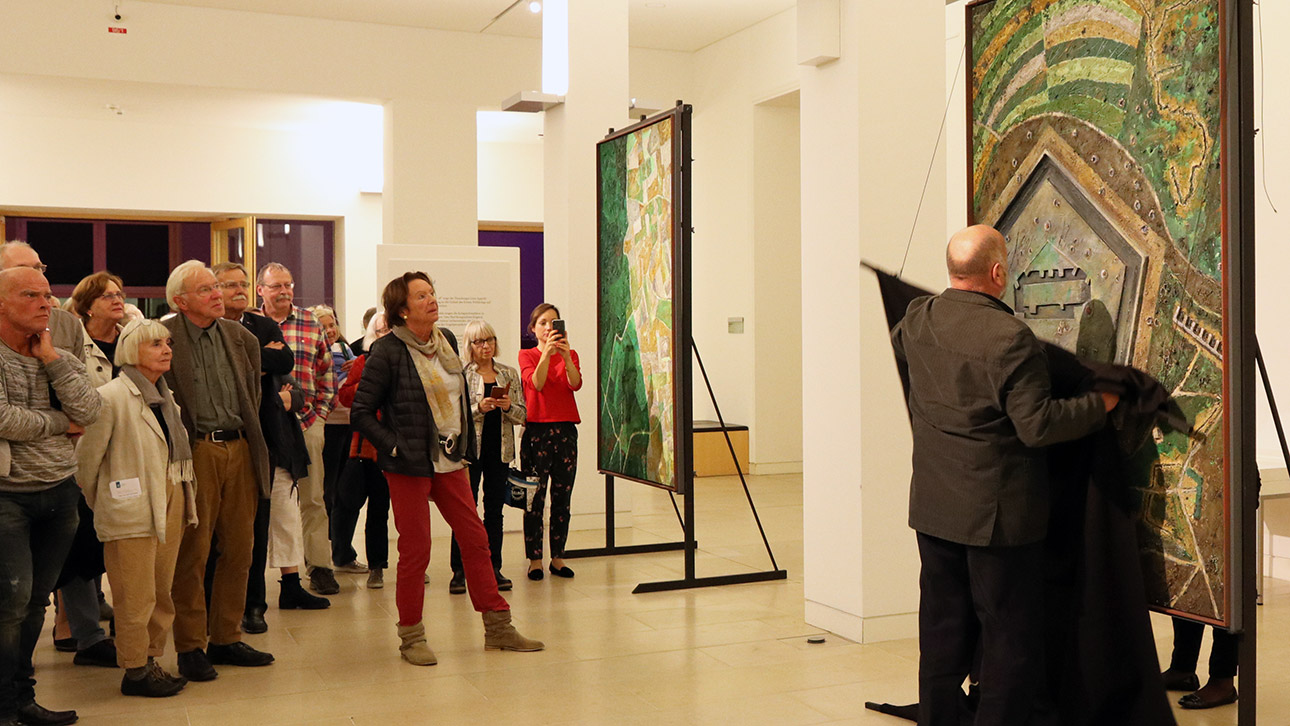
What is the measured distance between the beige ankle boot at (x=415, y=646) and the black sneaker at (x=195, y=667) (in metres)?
0.79

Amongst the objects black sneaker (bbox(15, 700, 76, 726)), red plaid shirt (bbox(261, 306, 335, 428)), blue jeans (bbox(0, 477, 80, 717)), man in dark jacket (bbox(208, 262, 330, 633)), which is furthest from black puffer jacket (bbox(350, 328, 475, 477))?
red plaid shirt (bbox(261, 306, 335, 428))

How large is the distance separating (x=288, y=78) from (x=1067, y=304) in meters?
9.87

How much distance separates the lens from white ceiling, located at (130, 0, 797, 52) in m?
11.5

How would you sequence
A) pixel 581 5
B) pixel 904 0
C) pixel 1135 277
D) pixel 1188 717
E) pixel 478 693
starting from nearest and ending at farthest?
1. pixel 1135 277
2. pixel 1188 717
3. pixel 478 693
4. pixel 904 0
5. pixel 581 5

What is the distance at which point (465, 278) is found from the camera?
8555mm

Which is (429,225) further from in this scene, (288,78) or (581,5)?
(581,5)

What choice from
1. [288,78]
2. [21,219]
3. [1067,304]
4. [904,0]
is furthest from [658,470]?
[21,219]

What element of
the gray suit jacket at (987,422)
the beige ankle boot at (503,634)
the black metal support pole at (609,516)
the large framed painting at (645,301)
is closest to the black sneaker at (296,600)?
the beige ankle boot at (503,634)

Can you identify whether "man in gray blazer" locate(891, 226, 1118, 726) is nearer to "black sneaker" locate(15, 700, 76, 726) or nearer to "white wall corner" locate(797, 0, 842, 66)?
"white wall corner" locate(797, 0, 842, 66)

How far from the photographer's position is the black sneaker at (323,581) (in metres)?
6.69

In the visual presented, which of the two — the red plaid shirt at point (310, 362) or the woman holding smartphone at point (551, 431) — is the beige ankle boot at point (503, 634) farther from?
the red plaid shirt at point (310, 362)

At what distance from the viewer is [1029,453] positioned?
11.4 feet

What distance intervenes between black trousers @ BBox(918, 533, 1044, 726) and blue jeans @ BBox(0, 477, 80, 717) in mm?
3073

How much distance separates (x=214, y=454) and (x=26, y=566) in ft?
3.16
